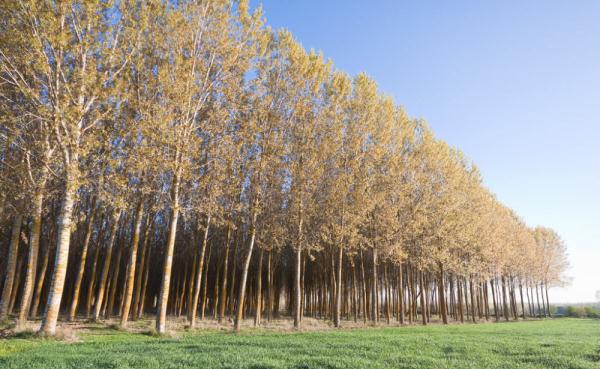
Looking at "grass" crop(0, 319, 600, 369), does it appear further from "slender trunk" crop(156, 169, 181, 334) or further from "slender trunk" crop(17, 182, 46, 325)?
"slender trunk" crop(156, 169, 181, 334)

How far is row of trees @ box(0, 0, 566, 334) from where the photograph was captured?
590 inches

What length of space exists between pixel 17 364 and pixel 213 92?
1547cm

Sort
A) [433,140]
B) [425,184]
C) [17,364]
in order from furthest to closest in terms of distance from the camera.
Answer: [433,140], [425,184], [17,364]

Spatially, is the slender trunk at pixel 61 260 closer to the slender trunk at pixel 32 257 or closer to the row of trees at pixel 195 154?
the row of trees at pixel 195 154

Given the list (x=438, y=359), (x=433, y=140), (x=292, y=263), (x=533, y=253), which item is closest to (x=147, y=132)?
(x=438, y=359)

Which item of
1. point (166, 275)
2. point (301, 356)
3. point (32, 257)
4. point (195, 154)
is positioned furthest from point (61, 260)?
point (301, 356)

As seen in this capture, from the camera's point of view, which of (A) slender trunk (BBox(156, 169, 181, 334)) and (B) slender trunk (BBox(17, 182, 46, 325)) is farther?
(A) slender trunk (BBox(156, 169, 181, 334))

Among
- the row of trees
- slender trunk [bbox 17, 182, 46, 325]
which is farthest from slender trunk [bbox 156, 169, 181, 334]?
slender trunk [bbox 17, 182, 46, 325]

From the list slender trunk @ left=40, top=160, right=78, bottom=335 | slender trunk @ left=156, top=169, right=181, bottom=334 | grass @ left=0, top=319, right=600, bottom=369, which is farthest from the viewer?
slender trunk @ left=156, top=169, right=181, bottom=334

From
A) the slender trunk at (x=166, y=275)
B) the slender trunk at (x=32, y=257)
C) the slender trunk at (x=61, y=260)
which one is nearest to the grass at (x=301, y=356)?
the slender trunk at (x=61, y=260)

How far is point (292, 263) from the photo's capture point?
44.2 m

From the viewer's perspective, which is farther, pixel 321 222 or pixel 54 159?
pixel 321 222

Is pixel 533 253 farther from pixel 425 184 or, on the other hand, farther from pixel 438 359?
pixel 438 359

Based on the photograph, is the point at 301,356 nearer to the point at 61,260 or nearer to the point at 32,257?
the point at 61,260
